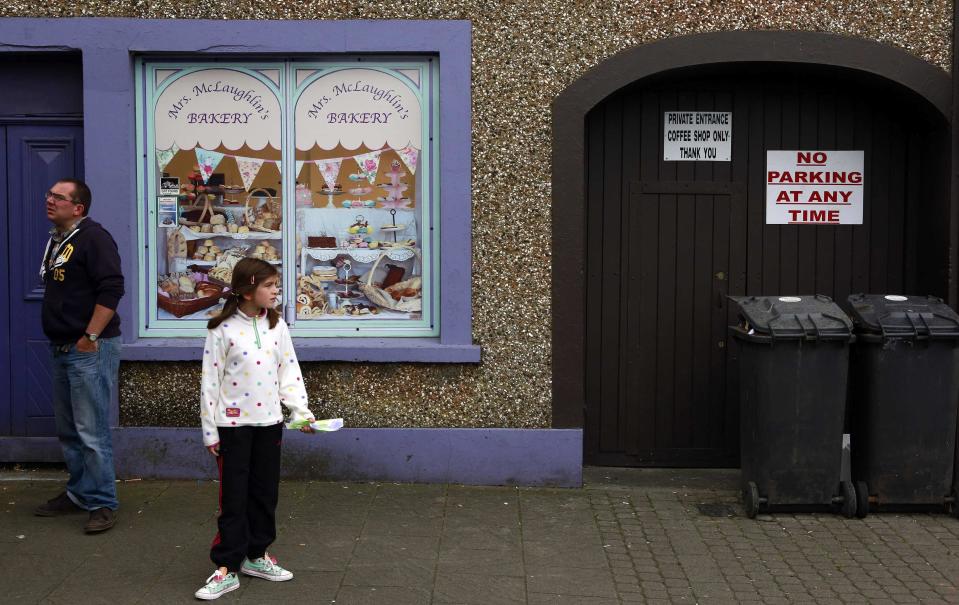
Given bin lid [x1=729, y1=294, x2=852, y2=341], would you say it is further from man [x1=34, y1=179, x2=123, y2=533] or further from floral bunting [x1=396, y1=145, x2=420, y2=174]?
man [x1=34, y1=179, x2=123, y2=533]

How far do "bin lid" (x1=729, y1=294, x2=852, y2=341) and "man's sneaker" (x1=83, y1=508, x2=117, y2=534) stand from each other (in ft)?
12.6

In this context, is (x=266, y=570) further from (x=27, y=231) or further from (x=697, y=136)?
(x=697, y=136)

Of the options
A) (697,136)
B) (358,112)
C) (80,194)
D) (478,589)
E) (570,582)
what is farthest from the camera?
(697,136)

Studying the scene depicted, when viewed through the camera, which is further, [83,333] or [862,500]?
[862,500]

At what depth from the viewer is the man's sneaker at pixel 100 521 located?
576cm

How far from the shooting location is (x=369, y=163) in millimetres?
6996

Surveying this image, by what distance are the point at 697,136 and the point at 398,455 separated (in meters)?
2.98

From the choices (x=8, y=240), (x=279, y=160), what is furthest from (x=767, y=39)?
(x=8, y=240)

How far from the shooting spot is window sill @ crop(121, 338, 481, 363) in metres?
6.78

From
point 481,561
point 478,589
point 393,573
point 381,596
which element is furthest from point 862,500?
point 381,596

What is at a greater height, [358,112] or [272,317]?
[358,112]

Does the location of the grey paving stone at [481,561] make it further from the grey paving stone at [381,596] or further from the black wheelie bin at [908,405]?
the black wheelie bin at [908,405]

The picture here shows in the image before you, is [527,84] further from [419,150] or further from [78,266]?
[78,266]

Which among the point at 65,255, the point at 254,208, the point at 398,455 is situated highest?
the point at 254,208
